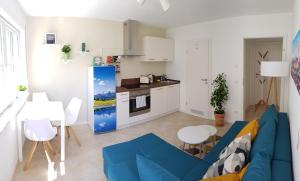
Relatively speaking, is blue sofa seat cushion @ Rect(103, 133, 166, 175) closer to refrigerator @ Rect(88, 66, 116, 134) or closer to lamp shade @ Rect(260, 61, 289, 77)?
refrigerator @ Rect(88, 66, 116, 134)

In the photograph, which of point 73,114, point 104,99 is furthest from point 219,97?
point 73,114

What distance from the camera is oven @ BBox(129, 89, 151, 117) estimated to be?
4.70 metres

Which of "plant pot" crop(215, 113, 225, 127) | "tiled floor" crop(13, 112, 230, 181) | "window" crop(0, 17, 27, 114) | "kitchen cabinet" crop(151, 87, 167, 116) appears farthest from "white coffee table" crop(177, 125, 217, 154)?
"window" crop(0, 17, 27, 114)

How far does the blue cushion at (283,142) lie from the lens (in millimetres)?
1726

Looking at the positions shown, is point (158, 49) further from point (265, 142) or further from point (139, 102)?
point (265, 142)

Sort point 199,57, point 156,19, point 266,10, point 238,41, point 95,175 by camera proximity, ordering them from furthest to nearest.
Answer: point 199,57, point 156,19, point 238,41, point 266,10, point 95,175

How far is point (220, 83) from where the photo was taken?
4.65 meters

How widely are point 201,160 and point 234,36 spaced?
3294mm

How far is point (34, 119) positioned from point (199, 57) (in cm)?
397

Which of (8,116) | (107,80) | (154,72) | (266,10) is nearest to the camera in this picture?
(8,116)

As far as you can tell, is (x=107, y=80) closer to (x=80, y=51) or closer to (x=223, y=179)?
(x=80, y=51)

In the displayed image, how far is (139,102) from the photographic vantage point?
15.9 ft

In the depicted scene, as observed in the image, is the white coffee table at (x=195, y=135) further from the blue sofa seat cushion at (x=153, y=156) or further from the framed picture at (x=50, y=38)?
the framed picture at (x=50, y=38)

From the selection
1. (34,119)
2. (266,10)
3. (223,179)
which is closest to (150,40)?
(266,10)
